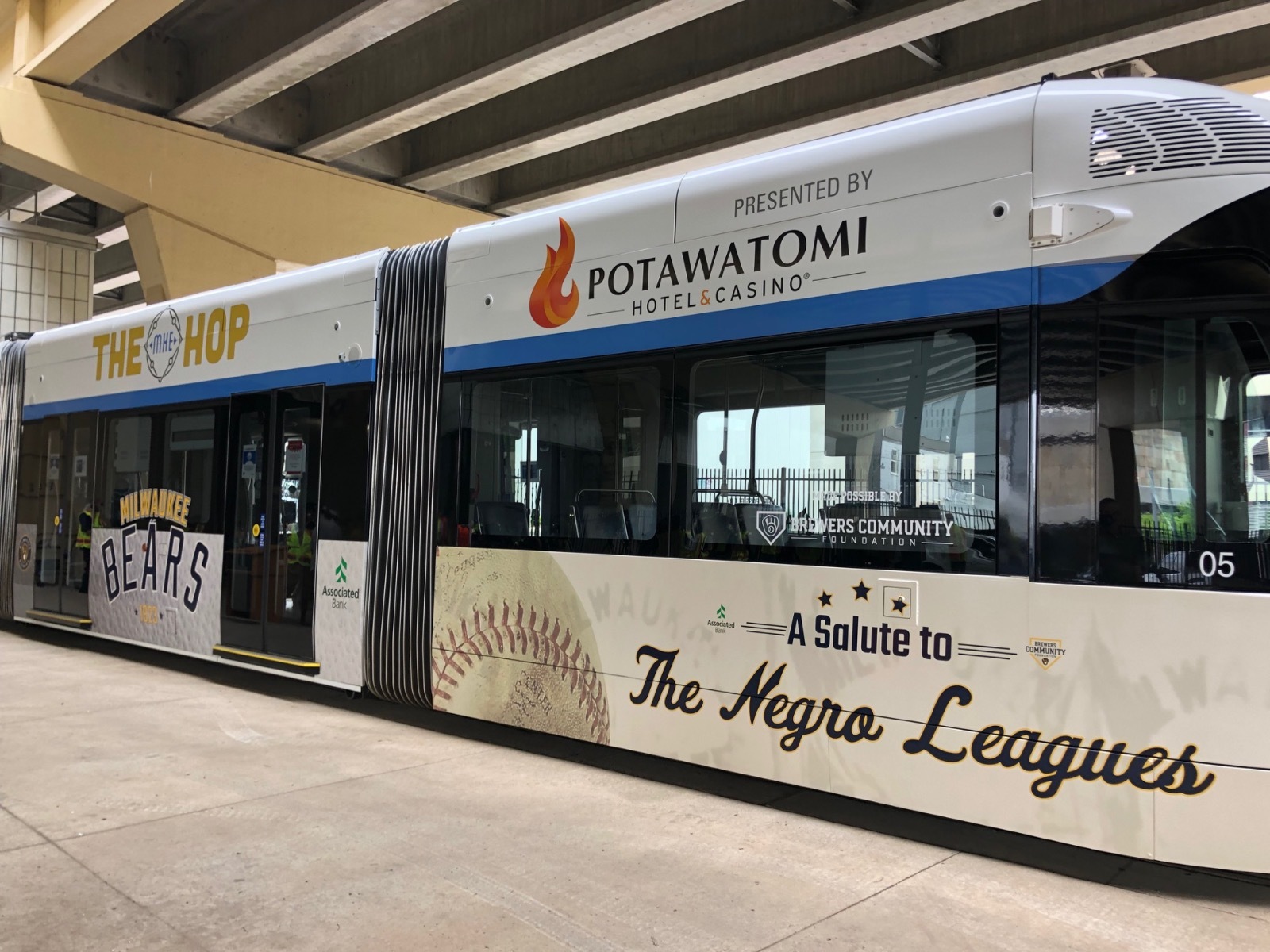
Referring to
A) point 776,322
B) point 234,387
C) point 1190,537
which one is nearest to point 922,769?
point 1190,537

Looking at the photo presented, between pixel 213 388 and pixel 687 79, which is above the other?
pixel 687 79

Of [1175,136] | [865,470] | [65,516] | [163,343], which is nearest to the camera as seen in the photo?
[1175,136]

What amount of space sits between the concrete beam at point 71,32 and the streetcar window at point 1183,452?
11.4m

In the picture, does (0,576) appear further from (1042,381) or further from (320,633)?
(1042,381)

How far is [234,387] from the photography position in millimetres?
8836

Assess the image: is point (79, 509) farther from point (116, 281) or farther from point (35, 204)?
point (116, 281)

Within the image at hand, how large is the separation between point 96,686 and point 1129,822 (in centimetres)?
807

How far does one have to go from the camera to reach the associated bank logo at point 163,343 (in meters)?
9.58

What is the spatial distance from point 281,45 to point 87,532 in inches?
252

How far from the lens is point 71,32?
41.4 feet

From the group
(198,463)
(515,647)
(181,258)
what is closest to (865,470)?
(515,647)

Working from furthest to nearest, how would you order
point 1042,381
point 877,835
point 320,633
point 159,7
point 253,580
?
point 159,7, point 253,580, point 320,633, point 877,835, point 1042,381

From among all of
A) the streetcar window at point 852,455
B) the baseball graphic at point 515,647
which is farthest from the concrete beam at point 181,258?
the streetcar window at point 852,455

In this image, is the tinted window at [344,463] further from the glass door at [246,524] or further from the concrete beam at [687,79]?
the concrete beam at [687,79]
